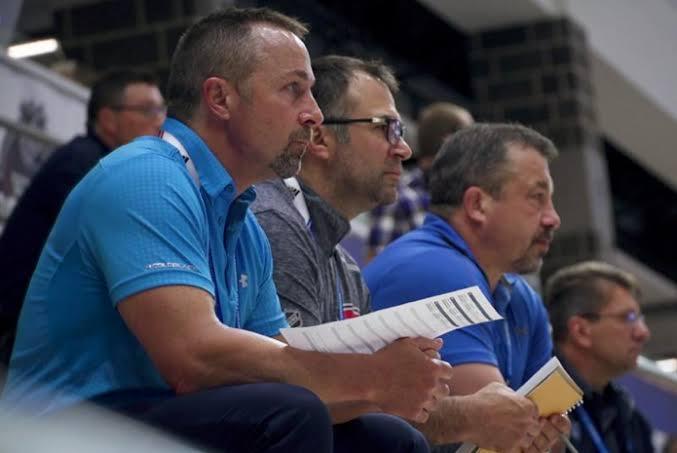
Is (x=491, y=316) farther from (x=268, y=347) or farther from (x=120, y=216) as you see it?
(x=120, y=216)

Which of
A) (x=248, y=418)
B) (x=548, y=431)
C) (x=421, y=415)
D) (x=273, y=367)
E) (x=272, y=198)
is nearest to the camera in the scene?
(x=248, y=418)

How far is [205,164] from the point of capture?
2.17 metres

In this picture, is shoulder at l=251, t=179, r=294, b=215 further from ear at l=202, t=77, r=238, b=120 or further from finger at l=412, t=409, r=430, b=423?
finger at l=412, t=409, r=430, b=423

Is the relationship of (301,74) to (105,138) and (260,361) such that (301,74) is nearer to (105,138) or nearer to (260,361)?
(260,361)

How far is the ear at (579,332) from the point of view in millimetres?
4355

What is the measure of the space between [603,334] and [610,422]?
0.33 meters

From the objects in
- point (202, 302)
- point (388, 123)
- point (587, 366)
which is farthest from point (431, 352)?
point (587, 366)

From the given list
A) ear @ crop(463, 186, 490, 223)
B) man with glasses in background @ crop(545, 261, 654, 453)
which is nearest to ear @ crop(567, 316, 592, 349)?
man with glasses in background @ crop(545, 261, 654, 453)

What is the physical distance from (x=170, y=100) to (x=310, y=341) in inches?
20.7

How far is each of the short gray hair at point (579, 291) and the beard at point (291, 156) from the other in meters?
2.27

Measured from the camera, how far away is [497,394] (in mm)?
2594

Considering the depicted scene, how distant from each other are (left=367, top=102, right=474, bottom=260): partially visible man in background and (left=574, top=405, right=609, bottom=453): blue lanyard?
2.77 ft

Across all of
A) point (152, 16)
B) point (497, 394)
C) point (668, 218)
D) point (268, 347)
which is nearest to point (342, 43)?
point (152, 16)

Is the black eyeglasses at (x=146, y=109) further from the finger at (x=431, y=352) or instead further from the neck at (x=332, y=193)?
the finger at (x=431, y=352)
